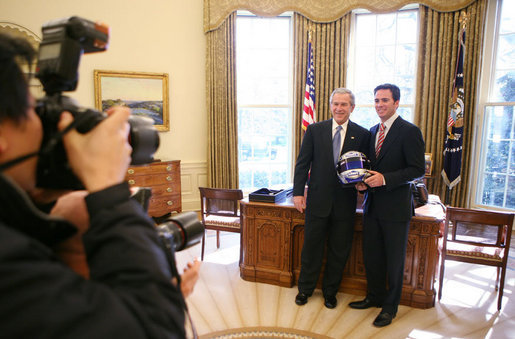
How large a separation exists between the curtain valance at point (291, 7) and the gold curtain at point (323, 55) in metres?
0.11

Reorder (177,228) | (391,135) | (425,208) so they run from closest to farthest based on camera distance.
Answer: (177,228), (391,135), (425,208)

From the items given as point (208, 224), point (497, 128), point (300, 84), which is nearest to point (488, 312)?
point (208, 224)

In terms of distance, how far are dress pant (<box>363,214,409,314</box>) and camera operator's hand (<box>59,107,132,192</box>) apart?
6.99 ft

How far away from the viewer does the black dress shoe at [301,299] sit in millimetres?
2590

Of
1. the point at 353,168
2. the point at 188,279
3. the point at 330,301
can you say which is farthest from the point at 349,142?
the point at 188,279

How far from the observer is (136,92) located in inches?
196

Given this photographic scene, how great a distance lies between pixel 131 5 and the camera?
191 inches

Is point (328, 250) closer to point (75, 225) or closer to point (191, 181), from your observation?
point (75, 225)

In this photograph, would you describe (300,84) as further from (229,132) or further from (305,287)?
(305,287)

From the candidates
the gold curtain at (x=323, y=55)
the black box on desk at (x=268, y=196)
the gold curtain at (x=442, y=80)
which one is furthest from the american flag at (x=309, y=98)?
the black box on desk at (x=268, y=196)

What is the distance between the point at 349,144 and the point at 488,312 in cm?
172

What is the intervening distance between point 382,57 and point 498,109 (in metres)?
1.80

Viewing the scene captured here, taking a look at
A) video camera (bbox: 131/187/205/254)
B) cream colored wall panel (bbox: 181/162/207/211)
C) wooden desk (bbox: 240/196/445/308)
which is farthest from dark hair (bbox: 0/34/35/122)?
cream colored wall panel (bbox: 181/162/207/211)

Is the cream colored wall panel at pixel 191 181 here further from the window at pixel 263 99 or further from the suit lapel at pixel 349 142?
the suit lapel at pixel 349 142
